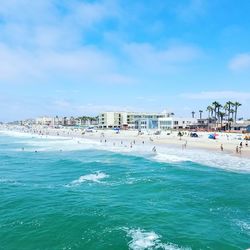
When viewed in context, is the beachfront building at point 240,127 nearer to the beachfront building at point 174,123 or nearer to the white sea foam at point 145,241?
the beachfront building at point 174,123

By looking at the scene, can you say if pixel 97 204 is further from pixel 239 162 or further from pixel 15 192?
pixel 239 162

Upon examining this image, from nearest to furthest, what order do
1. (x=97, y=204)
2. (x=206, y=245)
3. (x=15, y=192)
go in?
(x=206, y=245) < (x=97, y=204) < (x=15, y=192)

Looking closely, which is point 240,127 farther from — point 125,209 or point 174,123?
point 125,209

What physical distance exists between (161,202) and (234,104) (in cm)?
Answer: 11595

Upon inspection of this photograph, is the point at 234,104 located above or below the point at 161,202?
above

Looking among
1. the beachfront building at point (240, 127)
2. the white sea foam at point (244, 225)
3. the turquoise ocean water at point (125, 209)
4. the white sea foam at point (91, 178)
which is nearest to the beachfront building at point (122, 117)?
the beachfront building at point (240, 127)

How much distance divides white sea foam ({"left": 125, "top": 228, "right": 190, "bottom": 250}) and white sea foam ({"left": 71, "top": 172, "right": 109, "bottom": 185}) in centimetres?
1436

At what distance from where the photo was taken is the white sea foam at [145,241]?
16.6m

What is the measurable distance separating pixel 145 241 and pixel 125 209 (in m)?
5.95

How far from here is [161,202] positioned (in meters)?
25.2

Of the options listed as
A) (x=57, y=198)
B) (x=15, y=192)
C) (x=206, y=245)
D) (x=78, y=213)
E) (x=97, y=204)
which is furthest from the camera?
(x=15, y=192)

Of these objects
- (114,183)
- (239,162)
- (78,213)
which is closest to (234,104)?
(239,162)

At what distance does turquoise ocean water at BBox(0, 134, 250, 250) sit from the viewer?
57.8 ft

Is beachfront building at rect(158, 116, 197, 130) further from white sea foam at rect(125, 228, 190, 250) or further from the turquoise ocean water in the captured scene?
white sea foam at rect(125, 228, 190, 250)
